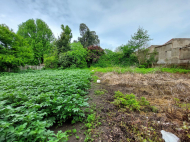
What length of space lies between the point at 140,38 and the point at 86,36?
16308 millimetres

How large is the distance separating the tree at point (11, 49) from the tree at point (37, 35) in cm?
Answer: 983

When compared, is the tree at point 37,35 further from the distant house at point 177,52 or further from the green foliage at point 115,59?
the distant house at point 177,52

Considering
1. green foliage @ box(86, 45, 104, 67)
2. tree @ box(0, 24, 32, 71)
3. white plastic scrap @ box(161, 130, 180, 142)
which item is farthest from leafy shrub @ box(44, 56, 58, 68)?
white plastic scrap @ box(161, 130, 180, 142)

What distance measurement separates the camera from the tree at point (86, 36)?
23891 mm

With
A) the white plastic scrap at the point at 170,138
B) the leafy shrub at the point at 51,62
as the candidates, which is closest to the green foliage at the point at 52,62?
the leafy shrub at the point at 51,62

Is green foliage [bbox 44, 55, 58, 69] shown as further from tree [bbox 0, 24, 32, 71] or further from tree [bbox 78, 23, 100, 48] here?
tree [bbox 78, 23, 100, 48]

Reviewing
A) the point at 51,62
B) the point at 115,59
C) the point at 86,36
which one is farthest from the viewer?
the point at 86,36

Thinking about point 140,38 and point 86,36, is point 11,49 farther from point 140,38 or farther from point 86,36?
point 86,36

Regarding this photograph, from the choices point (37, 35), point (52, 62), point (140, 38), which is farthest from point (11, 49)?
point (140, 38)

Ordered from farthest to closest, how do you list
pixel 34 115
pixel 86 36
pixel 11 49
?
pixel 86 36 → pixel 11 49 → pixel 34 115

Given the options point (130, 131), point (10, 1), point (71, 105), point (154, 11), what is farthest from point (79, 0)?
point (130, 131)

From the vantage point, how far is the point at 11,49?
7.91 m

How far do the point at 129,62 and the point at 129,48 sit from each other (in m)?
2.32

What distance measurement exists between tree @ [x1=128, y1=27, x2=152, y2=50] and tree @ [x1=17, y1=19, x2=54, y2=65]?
1883 centimetres
